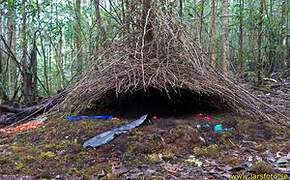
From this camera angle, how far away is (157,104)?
14.8 ft

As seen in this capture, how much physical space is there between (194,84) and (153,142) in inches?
39.6

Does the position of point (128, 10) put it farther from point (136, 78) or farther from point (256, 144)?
point (256, 144)

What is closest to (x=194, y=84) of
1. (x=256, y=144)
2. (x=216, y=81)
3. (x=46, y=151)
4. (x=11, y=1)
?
(x=216, y=81)

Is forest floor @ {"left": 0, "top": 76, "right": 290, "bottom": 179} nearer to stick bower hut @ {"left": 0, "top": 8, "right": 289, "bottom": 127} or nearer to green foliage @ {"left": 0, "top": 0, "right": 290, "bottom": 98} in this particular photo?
stick bower hut @ {"left": 0, "top": 8, "right": 289, "bottom": 127}

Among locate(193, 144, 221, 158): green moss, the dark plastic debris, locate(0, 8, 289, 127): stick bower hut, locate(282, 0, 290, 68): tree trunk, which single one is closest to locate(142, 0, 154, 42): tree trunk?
locate(0, 8, 289, 127): stick bower hut

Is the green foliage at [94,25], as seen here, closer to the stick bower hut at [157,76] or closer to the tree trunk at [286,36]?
the tree trunk at [286,36]

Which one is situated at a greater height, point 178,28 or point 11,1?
point 11,1

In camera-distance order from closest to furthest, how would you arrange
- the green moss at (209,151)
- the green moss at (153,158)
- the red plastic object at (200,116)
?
1. the green moss at (153,158)
2. the green moss at (209,151)
3. the red plastic object at (200,116)

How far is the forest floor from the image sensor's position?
2.84 m

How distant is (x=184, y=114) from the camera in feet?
14.3

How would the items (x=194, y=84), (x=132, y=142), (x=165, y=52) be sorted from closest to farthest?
(x=132, y=142)
(x=194, y=84)
(x=165, y=52)

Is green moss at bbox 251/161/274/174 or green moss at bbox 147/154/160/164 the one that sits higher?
green moss at bbox 147/154/160/164

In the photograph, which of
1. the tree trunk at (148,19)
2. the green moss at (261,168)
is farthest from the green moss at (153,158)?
the tree trunk at (148,19)

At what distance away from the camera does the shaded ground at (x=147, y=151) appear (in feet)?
9.38
